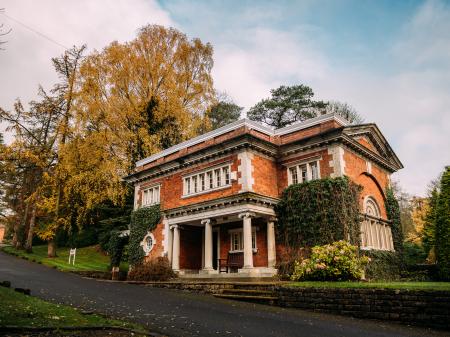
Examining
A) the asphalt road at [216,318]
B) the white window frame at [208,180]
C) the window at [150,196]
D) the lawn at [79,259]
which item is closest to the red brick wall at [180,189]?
the white window frame at [208,180]

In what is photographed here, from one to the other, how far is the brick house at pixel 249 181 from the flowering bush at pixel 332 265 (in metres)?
2.93

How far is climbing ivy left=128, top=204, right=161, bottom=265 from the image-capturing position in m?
21.8

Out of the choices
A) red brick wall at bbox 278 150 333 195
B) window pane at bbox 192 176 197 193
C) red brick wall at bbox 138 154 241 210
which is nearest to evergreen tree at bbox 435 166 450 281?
red brick wall at bbox 278 150 333 195

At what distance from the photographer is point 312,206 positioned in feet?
54.4

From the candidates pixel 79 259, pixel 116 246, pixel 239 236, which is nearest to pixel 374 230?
pixel 239 236

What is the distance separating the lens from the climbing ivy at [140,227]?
21.8 metres

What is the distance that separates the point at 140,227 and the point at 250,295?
11.6m

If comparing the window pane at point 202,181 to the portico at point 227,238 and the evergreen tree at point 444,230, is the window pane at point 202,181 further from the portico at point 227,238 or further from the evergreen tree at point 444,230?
the evergreen tree at point 444,230

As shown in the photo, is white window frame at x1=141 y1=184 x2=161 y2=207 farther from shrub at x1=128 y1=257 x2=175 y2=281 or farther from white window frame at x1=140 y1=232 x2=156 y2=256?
shrub at x1=128 y1=257 x2=175 y2=281

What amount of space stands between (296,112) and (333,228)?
2540 centimetres

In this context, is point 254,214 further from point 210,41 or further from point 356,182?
point 210,41

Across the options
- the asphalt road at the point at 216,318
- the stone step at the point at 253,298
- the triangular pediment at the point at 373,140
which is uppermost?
the triangular pediment at the point at 373,140

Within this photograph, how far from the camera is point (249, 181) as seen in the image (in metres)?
17.0

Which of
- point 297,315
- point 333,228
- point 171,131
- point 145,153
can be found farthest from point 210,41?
point 297,315
